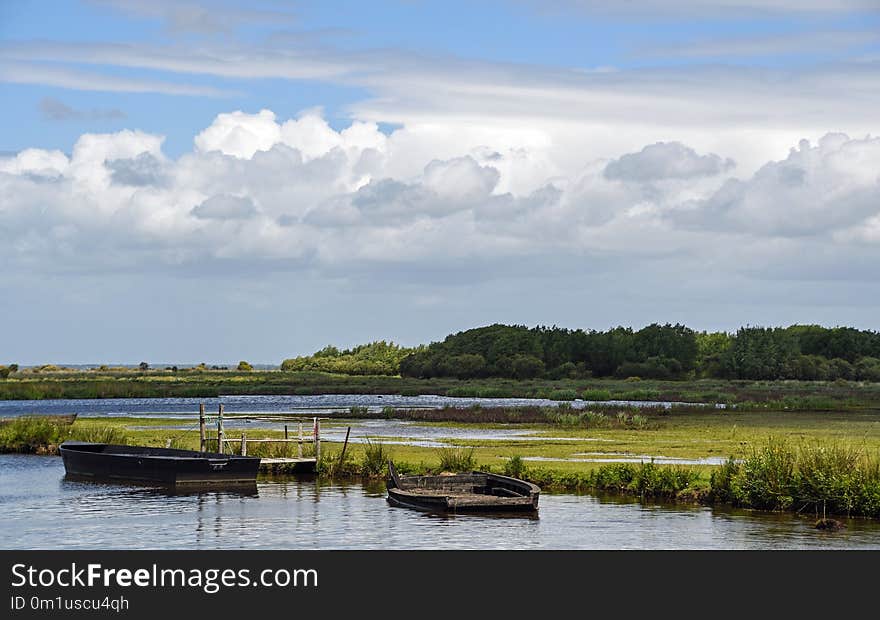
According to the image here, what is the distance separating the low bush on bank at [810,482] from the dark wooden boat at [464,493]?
597 centimetres

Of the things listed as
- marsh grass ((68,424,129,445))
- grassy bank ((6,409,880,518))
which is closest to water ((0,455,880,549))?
grassy bank ((6,409,880,518))

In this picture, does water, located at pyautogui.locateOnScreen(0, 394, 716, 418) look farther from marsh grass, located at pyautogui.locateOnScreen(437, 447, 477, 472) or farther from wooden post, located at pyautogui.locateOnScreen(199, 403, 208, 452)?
marsh grass, located at pyautogui.locateOnScreen(437, 447, 477, 472)

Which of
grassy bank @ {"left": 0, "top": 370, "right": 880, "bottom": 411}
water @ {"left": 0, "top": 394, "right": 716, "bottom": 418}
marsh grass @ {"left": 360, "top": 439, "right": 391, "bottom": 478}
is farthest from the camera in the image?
grassy bank @ {"left": 0, "top": 370, "right": 880, "bottom": 411}

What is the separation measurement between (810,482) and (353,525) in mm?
12662

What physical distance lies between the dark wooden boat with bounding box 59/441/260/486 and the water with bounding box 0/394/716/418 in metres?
39.2

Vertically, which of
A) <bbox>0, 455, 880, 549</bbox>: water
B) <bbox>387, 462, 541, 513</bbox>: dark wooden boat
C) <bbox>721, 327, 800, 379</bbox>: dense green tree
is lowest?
<bbox>0, 455, 880, 549</bbox>: water

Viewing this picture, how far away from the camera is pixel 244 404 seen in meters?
105

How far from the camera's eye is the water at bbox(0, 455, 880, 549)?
96.7 feet

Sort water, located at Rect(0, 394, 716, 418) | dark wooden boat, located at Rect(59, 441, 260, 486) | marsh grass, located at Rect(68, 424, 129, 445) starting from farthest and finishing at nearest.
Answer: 1. water, located at Rect(0, 394, 716, 418)
2. marsh grass, located at Rect(68, 424, 129, 445)
3. dark wooden boat, located at Rect(59, 441, 260, 486)

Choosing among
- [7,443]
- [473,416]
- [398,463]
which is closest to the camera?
[398,463]

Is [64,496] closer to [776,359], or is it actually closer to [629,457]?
[629,457]
